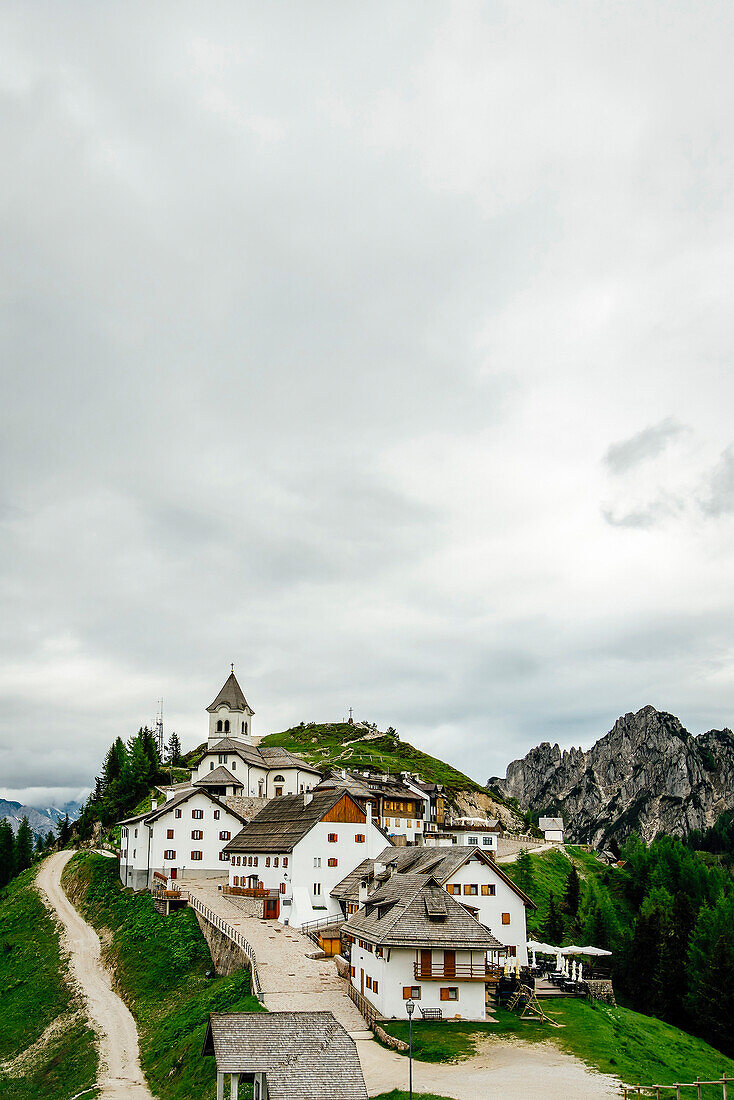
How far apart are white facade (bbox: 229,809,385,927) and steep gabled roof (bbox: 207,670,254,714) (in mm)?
66042

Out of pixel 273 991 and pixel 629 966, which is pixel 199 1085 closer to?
pixel 273 991

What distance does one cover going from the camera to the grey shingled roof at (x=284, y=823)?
74812mm

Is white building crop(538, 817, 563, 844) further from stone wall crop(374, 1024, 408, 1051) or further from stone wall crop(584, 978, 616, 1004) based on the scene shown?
stone wall crop(374, 1024, 408, 1051)

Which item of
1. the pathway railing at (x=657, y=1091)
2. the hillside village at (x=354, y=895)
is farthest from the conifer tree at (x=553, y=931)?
the pathway railing at (x=657, y=1091)

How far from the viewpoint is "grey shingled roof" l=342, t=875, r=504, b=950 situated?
47094 mm

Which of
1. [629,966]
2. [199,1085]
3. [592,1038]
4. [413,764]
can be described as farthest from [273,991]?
[413,764]

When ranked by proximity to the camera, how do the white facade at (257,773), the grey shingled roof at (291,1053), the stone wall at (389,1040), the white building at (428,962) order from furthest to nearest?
1. the white facade at (257,773)
2. the white building at (428,962)
3. the stone wall at (389,1040)
4. the grey shingled roof at (291,1053)

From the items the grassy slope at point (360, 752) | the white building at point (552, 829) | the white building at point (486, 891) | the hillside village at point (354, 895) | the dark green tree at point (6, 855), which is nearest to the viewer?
the hillside village at point (354, 895)

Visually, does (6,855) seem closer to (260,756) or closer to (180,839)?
(260,756)

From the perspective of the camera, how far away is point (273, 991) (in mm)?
47438

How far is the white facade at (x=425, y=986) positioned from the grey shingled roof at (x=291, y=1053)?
1429 centimetres

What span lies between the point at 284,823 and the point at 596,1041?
42190 millimetres

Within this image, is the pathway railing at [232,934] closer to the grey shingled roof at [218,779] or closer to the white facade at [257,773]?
the grey shingled roof at [218,779]

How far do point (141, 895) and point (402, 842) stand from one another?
28.0 metres
